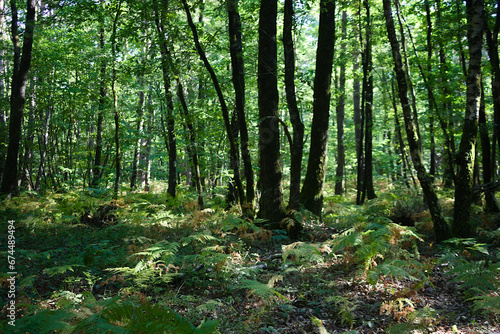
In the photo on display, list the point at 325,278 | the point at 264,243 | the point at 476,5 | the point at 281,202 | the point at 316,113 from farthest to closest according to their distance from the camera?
the point at 316,113 → the point at 281,202 → the point at 264,243 → the point at 476,5 → the point at 325,278

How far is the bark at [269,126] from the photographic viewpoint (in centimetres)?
727

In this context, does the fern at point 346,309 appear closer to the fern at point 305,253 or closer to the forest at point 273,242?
the forest at point 273,242

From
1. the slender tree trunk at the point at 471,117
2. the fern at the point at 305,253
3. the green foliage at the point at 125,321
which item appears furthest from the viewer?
the slender tree trunk at the point at 471,117

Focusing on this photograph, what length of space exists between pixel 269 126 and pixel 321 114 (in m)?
1.91

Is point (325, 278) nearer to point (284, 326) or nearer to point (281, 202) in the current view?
point (284, 326)

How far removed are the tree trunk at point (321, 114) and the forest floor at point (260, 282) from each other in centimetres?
91

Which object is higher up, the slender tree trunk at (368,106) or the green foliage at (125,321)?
the slender tree trunk at (368,106)

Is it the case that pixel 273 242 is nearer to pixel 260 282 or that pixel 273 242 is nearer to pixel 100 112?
pixel 260 282

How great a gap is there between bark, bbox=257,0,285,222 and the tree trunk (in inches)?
59.0

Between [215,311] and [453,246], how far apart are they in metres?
4.70

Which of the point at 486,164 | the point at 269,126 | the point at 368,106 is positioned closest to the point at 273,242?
the point at 269,126

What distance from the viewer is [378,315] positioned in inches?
154

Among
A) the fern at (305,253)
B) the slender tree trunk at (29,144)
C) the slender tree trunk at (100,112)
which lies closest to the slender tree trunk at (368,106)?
the fern at (305,253)

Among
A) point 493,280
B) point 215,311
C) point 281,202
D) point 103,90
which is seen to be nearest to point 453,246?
point 493,280
